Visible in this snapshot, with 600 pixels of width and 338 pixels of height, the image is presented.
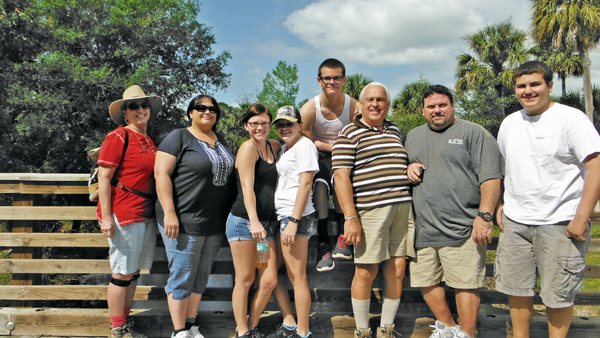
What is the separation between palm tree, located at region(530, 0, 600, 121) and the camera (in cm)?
1767

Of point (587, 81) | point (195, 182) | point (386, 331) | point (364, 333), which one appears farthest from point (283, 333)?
point (587, 81)

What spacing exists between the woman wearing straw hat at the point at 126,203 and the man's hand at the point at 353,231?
5.47 feet

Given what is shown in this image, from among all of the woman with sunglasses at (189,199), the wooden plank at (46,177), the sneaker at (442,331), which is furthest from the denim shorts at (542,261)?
the wooden plank at (46,177)

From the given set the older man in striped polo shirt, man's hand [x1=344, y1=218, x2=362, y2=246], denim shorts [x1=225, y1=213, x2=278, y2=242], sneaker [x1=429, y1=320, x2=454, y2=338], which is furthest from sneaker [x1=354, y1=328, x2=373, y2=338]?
denim shorts [x1=225, y1=213, x2=278, y2=242]

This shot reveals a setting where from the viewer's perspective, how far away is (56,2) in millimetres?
18375

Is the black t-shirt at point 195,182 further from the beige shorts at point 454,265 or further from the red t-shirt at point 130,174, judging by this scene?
the beige shorts at point 454,265

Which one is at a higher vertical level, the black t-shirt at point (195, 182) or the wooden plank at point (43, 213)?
the black t-shirt at point (195, 182)

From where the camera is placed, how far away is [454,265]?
3.08m

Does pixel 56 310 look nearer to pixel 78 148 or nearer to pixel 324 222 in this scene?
pixel 324 222

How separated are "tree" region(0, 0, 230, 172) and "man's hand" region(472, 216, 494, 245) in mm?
15925

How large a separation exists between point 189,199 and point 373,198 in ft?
4.90

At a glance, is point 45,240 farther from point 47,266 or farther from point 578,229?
point 578,229

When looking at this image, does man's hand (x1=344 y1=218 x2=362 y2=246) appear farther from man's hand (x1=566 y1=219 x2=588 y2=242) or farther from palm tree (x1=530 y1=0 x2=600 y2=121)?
palm tree (x1=530 y1=0 x2=600 y2=121)

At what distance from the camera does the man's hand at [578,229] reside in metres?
2.70
